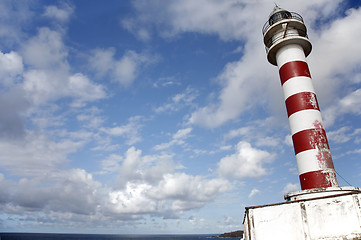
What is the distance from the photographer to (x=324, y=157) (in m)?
10.5

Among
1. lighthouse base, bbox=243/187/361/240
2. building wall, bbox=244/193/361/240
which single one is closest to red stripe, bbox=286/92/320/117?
lighthouse base, bbox=243/187/361/240

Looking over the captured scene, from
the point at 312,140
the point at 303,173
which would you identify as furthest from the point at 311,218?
the point at 312,140

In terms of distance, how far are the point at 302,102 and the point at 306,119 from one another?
0.86 meters

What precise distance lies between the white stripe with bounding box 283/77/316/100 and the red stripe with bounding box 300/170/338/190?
156 inches

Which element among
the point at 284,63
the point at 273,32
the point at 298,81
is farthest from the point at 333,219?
the point at 273,32

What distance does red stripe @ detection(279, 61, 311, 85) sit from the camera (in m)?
12.1

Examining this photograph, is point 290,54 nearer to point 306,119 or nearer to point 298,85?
point 298,85

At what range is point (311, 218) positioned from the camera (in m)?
7.80

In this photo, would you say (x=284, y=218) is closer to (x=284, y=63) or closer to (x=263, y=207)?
(x=263, y=207)

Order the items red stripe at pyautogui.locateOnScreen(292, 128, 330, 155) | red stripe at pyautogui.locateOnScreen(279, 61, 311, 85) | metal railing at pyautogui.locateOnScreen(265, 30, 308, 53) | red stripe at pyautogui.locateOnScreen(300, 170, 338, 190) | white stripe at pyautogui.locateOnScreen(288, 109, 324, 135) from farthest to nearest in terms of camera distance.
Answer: metal railing at pyautogui.locateOnScreen(265, 30, 308, 53) < red stripe at pyautogui.locateOnScreen(279, 61, 311, 85) < white stripe at pyautogui.locateOnScreen(288, 109, 324, 135) < red stripe at pyautogui.locateOnScreen(292, 128, 330, 155) < red stripe at pyautogui.locateOnScreen(300, 170, 338, 190)

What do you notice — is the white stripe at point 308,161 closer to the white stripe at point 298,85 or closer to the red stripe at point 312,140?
the red stripe at point 312,140

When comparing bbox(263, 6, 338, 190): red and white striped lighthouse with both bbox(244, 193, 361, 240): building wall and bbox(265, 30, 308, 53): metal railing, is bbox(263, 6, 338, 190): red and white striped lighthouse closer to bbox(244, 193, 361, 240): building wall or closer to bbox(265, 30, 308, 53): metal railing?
bbox(265, 30, 308, 53): metal railing

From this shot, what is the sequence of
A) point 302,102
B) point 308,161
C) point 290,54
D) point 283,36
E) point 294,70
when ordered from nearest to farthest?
point 308,161, point 302,102, point 294,70, point 290,54, point 283,36

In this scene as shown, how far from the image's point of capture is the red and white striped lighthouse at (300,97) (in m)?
10.4
